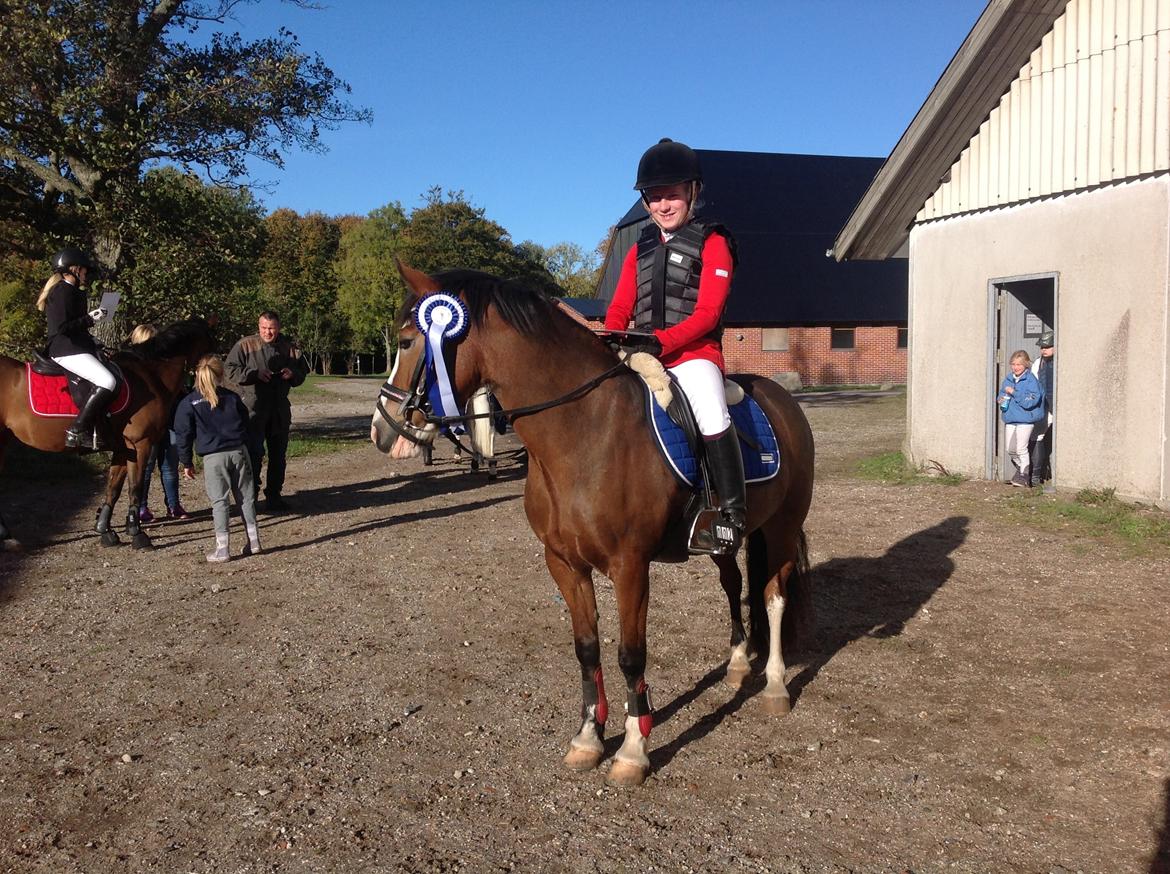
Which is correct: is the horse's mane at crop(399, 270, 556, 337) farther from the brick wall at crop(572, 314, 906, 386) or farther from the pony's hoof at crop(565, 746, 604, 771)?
the brick wall at crop(572, 314, 906, 386)

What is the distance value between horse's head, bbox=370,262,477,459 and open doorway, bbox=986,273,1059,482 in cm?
964

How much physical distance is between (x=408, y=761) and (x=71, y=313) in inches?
264

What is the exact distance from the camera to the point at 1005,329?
37.7 feet

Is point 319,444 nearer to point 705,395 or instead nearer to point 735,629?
point 735,629

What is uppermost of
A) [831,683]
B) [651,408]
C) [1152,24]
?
[1152,24]

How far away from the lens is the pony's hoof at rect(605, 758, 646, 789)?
3.92 meters

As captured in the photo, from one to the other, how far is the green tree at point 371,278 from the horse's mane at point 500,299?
4996cm

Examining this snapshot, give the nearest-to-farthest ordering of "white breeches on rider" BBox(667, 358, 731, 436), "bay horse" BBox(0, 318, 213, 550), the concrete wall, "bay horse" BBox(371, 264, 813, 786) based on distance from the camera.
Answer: "bay horse" BBox(371, 264, 813, 786), "white breeches on rider" BBox(667, 358, 731, 436), "bay horse" BBox(0, 318, 213, 550), the concrete wall

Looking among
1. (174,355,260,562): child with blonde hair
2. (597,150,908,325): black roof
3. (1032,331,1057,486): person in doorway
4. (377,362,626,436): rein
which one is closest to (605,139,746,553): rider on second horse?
(377,362,626,436): rein

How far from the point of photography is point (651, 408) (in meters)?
3.98

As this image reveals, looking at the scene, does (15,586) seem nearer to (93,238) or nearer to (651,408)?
(651,408)

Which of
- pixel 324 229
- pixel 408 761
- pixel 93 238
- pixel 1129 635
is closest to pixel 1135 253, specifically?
pixel 1129 635

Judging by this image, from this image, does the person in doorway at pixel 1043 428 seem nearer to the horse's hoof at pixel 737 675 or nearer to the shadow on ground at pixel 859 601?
the shadow on ground at pixel 859 601

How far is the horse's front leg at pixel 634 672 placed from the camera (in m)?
3.88
